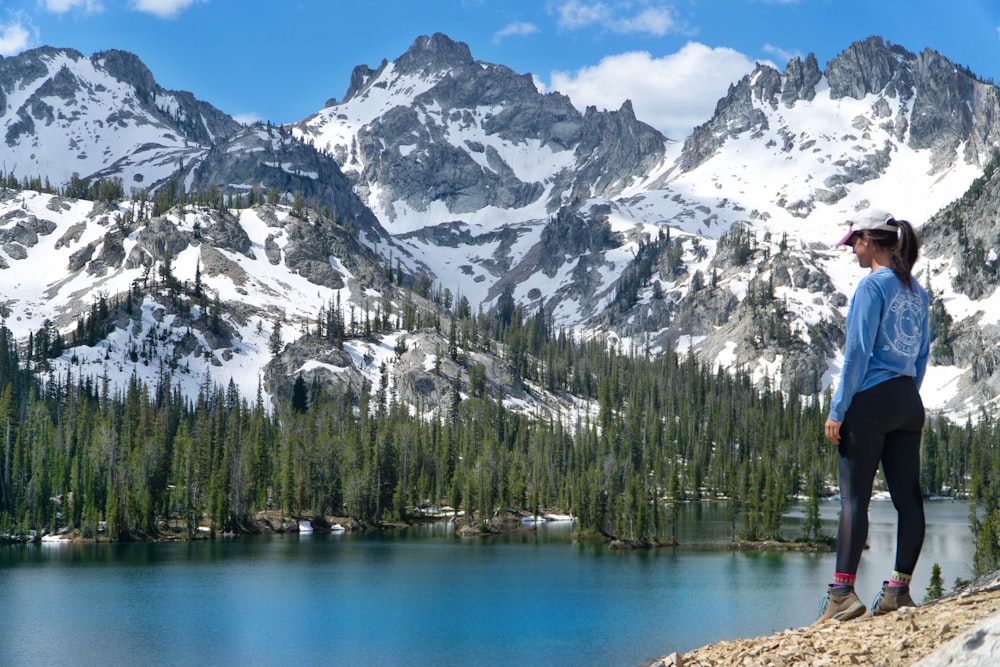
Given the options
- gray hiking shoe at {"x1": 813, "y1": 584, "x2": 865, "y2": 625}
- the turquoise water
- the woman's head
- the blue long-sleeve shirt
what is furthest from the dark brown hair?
the turquoise water

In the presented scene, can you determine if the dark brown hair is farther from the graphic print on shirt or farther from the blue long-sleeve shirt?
the graphic print on shirt

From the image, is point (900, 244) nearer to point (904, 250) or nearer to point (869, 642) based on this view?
point (904, 250)

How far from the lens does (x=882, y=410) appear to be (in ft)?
40.7

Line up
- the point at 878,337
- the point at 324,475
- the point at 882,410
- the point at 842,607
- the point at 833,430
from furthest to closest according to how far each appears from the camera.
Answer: the point at 324,475 < the point at 842,607 < the point at 878,337 < the point at 833,430 < the point at 882,410

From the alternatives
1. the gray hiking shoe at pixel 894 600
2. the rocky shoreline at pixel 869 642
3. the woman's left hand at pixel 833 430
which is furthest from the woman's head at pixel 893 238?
→ the rocky shoreline at pixel 869 642

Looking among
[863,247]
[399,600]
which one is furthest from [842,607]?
[399,600]

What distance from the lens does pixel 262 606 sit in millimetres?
71500

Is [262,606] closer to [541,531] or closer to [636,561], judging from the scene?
[636,561]

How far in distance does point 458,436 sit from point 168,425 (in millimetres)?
50884

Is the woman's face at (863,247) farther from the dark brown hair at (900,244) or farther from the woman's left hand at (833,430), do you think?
the woman's left hand at (833,430)

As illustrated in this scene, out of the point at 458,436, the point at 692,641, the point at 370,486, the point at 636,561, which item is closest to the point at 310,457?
the point at 370,486

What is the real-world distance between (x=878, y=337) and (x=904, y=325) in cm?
40

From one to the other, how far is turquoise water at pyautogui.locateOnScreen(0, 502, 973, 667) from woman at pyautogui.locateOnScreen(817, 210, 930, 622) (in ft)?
142

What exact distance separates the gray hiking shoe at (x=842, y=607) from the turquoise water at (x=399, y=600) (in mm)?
42985
